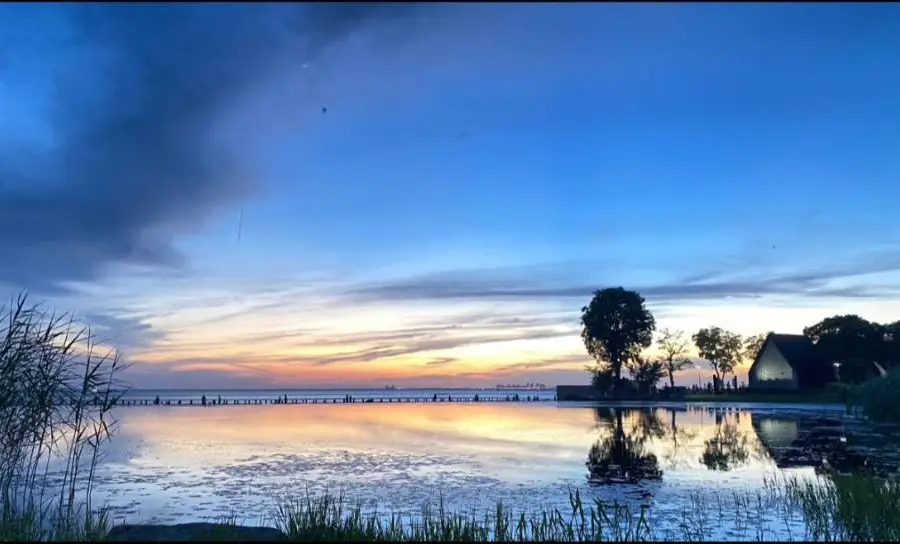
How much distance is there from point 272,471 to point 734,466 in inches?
510

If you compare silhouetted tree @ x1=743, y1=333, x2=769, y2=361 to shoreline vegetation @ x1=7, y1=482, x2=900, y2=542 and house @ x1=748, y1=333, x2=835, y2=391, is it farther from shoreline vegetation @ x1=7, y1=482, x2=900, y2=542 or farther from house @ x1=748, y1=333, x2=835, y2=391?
shoreline vegetation @ x1=7, y1=482, x2=900, y2=542

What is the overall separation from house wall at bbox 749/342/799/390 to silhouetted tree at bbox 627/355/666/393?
9.24 m

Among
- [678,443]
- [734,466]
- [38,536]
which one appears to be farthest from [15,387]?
[678,443]

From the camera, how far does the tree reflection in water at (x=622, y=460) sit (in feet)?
66.5

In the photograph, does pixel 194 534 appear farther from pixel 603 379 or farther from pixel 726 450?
pixel 603 379

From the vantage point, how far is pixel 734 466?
22266 mm

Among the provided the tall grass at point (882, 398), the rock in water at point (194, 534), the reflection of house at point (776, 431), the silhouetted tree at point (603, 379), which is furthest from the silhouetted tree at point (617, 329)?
the rock in water at point (194, 534)

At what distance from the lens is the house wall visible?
240 ft

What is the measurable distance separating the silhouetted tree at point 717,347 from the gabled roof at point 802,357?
54.8 ft

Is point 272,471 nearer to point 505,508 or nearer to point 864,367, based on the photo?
point 505,508

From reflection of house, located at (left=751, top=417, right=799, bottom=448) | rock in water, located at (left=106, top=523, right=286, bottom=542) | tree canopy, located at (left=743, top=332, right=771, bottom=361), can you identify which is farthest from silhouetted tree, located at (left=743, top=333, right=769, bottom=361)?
rock in water, located at (left=106, top=523, right=286, bottom=542)

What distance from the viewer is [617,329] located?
85375mm

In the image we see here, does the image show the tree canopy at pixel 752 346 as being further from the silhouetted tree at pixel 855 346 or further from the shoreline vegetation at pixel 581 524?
the shoreline vegetation at pixel 581 524

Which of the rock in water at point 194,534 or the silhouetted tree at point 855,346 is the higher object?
the silhouetted tree at point 855,346
